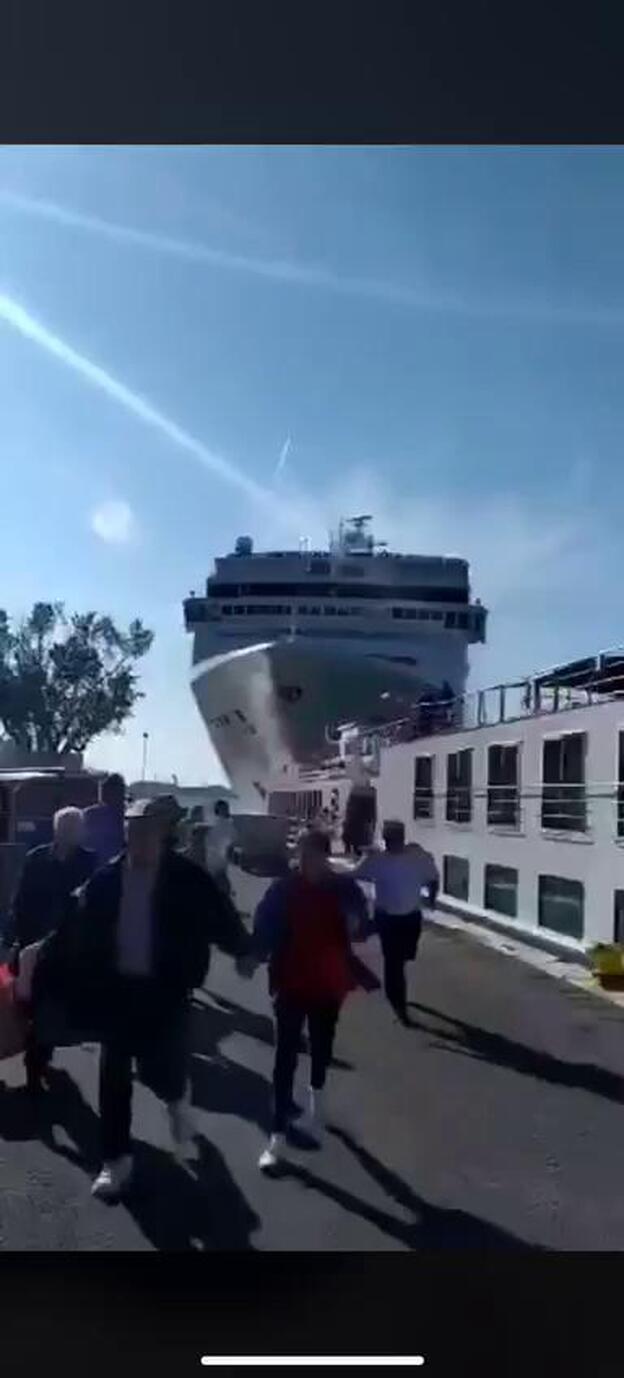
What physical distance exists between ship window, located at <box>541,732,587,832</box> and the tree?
0.69 m

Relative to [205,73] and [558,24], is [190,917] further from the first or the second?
[558,24]

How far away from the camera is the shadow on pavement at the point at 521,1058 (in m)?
1.99

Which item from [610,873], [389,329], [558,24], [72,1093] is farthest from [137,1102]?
[558,24]

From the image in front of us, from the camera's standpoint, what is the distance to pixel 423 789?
2.07 metres

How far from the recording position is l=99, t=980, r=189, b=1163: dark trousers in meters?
1.96

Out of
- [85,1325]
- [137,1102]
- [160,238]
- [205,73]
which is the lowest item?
[85,1325]

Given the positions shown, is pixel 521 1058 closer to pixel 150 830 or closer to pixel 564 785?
pixel 564 785

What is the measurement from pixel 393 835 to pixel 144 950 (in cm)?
45

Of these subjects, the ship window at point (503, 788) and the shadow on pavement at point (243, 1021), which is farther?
the ship window at point (503, 788)

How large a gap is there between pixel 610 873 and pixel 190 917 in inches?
26.7

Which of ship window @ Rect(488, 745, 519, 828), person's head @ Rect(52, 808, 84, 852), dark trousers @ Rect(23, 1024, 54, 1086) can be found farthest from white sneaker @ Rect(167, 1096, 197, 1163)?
ship window @ Rect(488, 745, 519, 828)

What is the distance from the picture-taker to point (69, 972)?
2.00 meters

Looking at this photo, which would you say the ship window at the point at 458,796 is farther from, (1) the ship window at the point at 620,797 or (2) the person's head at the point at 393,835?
(1) the ship window at the point at 620,797

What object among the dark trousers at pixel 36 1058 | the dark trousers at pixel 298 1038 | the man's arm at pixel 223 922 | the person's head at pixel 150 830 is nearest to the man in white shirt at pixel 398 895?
the dark trousers at pixel 298 1038
